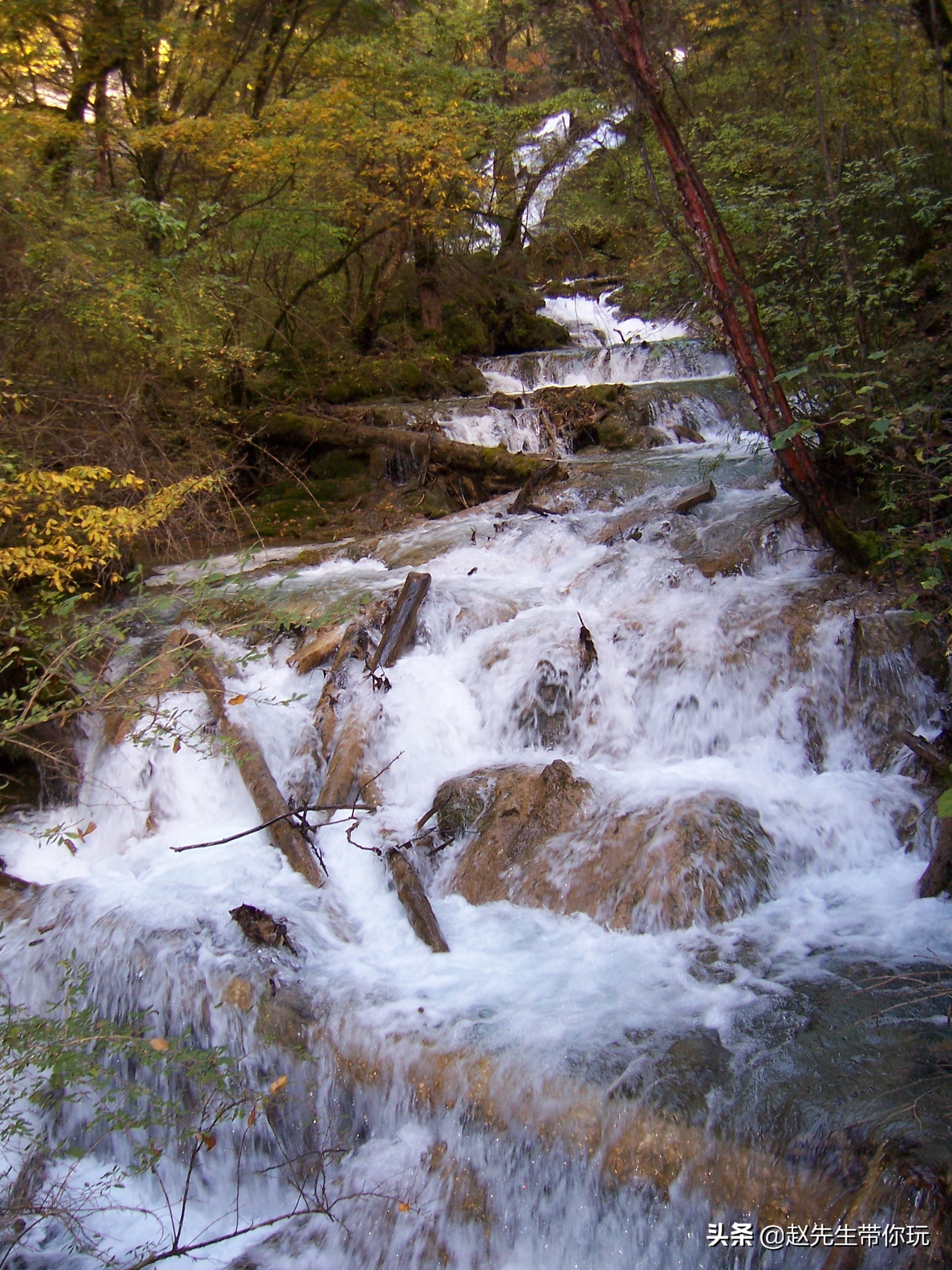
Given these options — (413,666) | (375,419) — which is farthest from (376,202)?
(413,666)

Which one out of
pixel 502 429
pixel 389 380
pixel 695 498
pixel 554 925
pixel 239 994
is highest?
pixel 389 380

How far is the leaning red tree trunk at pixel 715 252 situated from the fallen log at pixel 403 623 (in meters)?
3.12

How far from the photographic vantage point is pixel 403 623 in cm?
697

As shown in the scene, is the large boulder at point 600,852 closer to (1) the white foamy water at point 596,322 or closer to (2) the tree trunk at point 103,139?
(2) the tree trunk at point 103,139

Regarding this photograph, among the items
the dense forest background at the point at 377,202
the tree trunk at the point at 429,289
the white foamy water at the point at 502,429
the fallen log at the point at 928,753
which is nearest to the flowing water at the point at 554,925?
the fallen log at the point at 928,753

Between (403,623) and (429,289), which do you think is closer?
(403,623)

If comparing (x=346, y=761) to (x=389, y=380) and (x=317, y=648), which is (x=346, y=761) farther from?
(x=389, y=380)

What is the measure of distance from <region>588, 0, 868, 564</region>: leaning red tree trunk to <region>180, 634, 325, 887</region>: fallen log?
4.04 metres

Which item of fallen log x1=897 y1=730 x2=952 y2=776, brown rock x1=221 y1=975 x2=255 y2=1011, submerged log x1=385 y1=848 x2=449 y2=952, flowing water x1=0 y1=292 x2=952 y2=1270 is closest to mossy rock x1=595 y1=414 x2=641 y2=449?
flowing water x1=0 y1=292 x2=952 y2=1270

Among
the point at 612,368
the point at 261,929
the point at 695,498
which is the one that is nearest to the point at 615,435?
the point at 695,498

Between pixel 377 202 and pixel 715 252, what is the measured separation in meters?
8.24

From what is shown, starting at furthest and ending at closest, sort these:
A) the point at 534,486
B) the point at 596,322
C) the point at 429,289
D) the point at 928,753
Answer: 1. the point at 596,322
2. the point at 429,289
3. the point at 534,486
4. the point at 928,753

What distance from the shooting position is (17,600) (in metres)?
5.87

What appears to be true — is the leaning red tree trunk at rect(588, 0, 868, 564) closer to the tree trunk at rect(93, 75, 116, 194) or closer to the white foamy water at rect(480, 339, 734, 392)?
the tree trunk at rect(93, 75, 116, 194)
